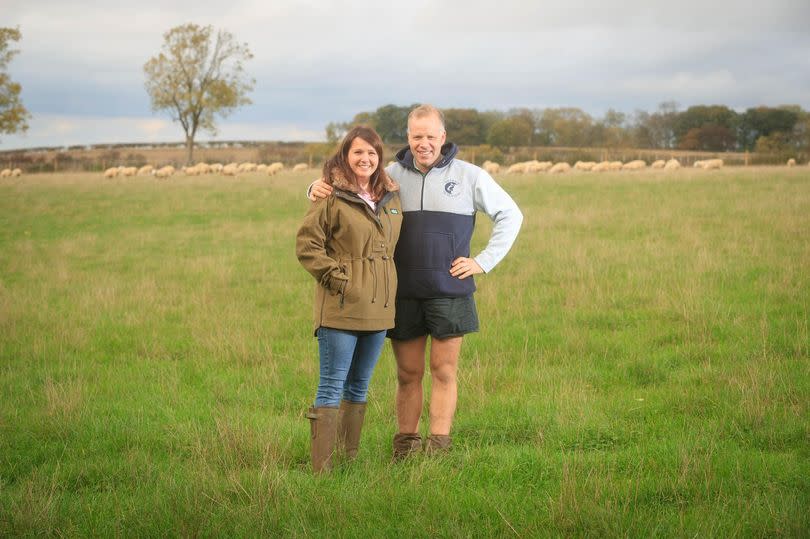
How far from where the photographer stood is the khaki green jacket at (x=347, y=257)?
181 inches

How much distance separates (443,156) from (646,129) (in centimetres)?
7049

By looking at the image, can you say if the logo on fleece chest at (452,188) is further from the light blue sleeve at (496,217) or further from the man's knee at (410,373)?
the man's knee at (410,373)

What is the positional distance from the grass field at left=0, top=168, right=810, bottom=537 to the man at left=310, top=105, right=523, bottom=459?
75 centimetres

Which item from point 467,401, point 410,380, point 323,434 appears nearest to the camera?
point 323,434

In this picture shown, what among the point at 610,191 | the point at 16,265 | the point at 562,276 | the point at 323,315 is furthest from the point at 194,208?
the point at 323,315

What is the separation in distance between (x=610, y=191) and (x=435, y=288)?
70.6 feet

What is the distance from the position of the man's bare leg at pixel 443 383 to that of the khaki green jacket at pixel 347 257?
0.59 metres

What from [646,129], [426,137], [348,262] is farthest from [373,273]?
[646,129]

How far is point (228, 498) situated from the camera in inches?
179

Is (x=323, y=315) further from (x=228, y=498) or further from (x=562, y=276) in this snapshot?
(x=562, y=276)

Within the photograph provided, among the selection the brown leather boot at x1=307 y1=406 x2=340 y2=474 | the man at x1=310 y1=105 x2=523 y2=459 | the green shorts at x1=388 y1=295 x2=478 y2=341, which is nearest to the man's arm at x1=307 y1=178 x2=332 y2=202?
the man at x1=310 y1=105 x2=523 y2=459

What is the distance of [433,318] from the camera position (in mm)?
5121

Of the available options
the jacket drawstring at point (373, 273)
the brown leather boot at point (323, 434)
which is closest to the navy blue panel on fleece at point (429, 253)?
the jacket drawstring at point (373, 273)

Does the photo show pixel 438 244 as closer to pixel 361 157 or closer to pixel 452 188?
pixel 452 188
